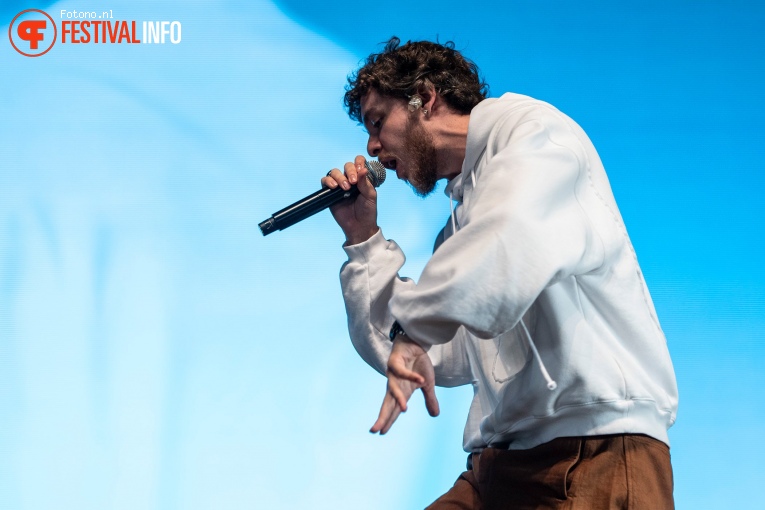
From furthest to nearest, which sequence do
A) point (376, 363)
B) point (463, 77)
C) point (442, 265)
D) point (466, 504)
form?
point (463, 77) → point (376, 363) → point (466, 504) → point (442, 265)

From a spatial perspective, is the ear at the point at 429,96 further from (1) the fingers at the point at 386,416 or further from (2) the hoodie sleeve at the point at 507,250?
(1) the fingers at the point at 386,416

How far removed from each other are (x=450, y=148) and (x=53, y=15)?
1.48m

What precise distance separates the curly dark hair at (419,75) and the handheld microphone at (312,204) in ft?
0.61

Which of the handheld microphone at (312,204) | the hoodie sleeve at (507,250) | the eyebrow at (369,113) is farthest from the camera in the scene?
the eyebrow at (369,113)

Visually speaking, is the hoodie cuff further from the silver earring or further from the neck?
the silver earring

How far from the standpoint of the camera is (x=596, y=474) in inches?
45.6

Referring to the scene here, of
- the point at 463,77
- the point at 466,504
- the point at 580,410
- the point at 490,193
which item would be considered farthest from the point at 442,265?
the point at 463,77

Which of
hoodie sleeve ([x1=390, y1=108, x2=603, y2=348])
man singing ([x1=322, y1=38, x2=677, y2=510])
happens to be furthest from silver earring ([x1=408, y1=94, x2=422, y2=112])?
hoodie sleeve ([x1=390, y1=108, x2=603, y2=348])

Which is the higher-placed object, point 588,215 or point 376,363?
point 588,215

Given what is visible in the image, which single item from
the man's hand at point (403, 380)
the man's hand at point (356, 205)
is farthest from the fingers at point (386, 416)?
the man's hand at point (356, 205)

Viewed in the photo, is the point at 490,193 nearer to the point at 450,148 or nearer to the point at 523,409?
the point at 523,409

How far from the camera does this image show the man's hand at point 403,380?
100 cm

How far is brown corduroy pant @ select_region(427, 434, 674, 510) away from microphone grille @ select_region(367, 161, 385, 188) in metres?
0.69

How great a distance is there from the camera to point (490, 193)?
1.06m
